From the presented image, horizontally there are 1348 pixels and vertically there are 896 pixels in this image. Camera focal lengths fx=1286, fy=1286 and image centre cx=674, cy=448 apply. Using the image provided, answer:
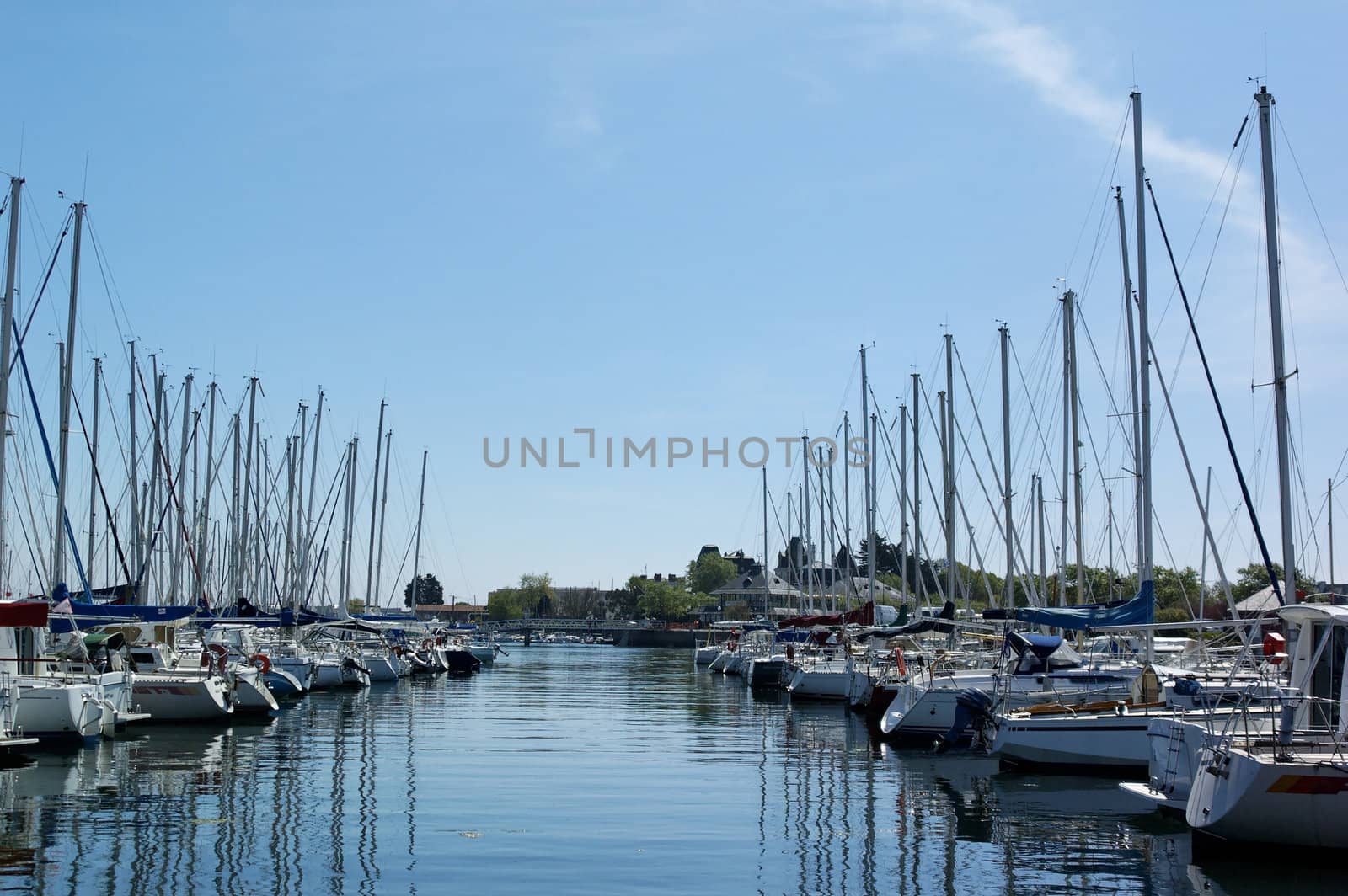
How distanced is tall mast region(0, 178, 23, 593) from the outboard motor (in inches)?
964

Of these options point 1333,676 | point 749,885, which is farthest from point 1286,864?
point 749,885

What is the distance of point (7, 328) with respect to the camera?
33125 mm

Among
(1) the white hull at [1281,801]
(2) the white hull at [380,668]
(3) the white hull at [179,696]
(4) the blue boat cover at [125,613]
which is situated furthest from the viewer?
(2) the white hull at [380,668]

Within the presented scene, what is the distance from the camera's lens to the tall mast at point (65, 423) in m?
37.1

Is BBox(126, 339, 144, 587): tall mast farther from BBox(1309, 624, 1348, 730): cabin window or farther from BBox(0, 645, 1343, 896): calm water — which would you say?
BBox(1309, 624, 1348, 730): cabin window

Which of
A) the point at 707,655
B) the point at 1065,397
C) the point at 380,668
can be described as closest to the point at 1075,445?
the point at 1065,397

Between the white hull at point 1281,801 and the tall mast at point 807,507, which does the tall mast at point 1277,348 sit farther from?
the tall mast at point 807,507

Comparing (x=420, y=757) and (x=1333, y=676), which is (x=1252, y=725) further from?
(x=420, y=757)

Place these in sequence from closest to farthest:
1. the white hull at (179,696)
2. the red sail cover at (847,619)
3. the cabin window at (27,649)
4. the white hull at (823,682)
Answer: the cabin window at (27,649), the white hull at (179,696), the red sail cover at (847,619), the white hull at (823,682)

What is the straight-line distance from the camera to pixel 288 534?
7119 cm

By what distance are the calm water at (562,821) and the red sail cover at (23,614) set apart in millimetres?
3073

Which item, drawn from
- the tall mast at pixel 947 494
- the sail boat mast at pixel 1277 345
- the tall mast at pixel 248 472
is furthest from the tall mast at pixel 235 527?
the sail boat mast at pixel 1277 345

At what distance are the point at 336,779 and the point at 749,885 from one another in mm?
12845

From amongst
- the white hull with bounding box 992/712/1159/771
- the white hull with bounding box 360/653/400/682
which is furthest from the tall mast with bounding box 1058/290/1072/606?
the white hull with bounding box 360/653/400/682
